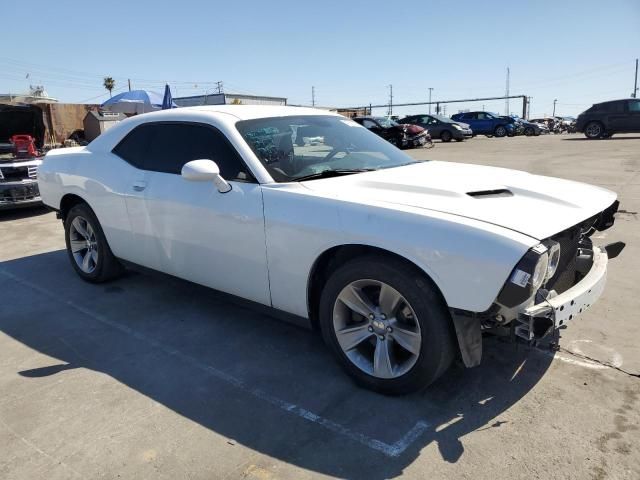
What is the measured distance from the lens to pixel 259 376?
3.15 m

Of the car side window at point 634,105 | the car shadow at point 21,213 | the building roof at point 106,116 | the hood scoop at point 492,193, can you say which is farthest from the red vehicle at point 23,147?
the car side window at point 634,105

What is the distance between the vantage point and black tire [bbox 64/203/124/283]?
461 cm

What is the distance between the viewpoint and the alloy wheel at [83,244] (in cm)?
480

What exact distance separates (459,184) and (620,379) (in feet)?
4.92

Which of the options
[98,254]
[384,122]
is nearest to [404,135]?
[384,122]

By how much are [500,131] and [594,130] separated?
7600 mm

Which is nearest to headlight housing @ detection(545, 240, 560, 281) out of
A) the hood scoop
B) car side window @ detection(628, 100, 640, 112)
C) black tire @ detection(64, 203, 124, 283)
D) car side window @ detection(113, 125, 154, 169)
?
the hood scoop

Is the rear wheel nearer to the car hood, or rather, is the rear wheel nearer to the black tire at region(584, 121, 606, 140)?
the black tire at region(584, 121, 606, 140)

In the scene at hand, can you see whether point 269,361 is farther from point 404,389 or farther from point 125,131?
point 125,131

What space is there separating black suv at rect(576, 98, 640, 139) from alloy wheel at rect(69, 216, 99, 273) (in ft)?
75.2

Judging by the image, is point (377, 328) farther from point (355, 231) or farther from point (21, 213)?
point (21, 213)

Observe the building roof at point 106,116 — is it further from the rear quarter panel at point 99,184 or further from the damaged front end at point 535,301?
the damaged front end at point 535,301

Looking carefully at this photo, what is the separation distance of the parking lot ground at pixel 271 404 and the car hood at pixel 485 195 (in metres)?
1.00

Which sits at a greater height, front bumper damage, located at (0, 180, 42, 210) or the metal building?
the metal building
